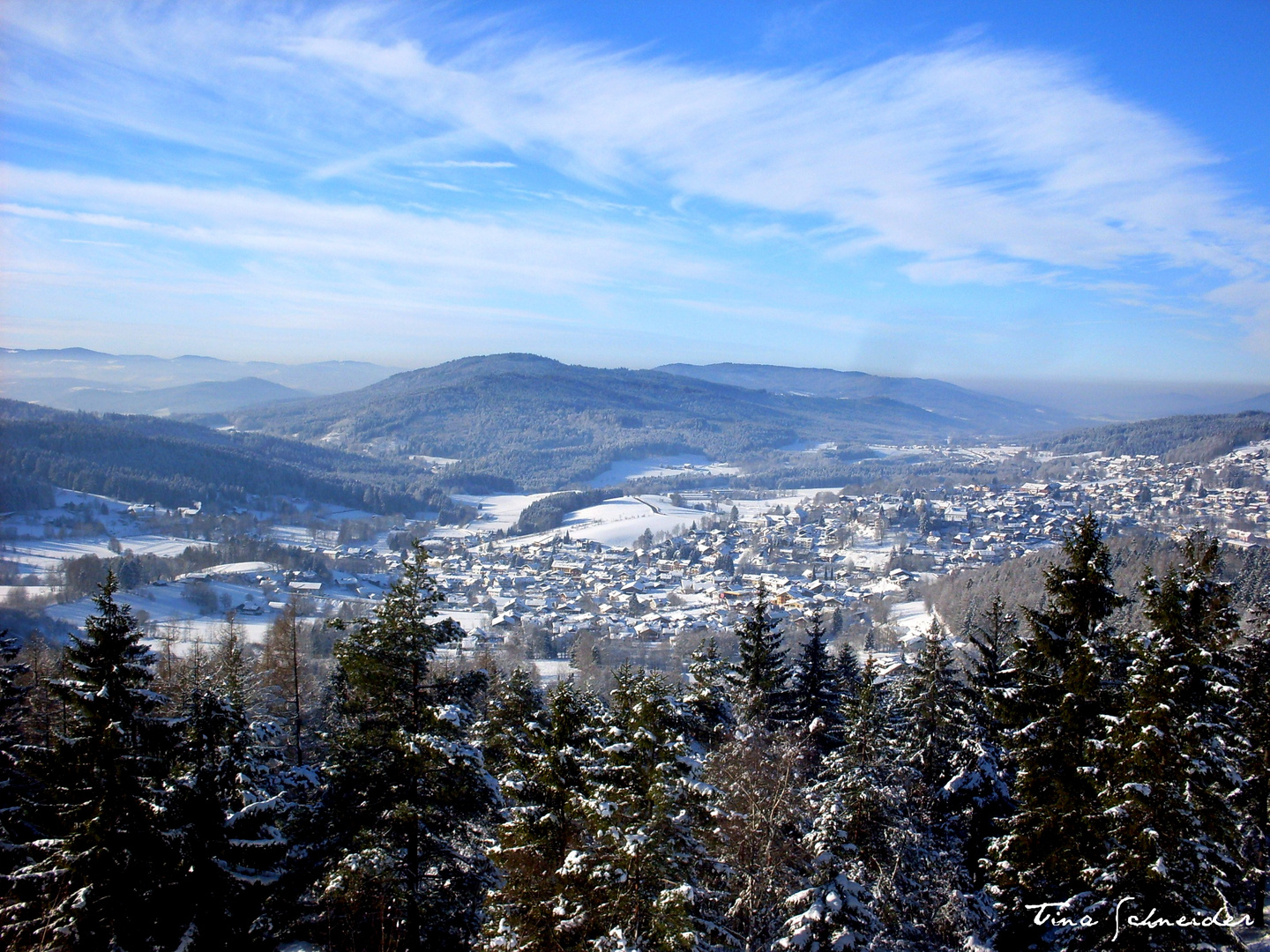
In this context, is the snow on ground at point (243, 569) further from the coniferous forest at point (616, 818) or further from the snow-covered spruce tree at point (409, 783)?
the snow-covered spruce tree at point (409, 783)

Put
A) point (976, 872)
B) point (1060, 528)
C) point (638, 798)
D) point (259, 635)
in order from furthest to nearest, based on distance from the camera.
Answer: point (1060, 528) → point (259, 635) → point (976, 872) → point (638, 798)

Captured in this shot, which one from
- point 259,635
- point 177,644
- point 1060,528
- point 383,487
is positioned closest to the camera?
point 177,644

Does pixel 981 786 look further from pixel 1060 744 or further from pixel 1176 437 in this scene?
pixel 1176 437

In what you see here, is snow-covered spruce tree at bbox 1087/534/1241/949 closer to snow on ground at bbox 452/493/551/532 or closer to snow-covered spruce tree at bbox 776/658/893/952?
snow-covered spruce tree at bbox 776/658/893/952

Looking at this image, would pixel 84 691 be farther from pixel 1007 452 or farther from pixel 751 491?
pixel 1007 452

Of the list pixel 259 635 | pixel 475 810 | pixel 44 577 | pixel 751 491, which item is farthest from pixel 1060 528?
pixel 44 577

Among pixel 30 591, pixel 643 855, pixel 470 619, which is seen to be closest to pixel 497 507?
pixel 470 619

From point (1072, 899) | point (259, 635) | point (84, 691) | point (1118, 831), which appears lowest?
point (259, 635)
